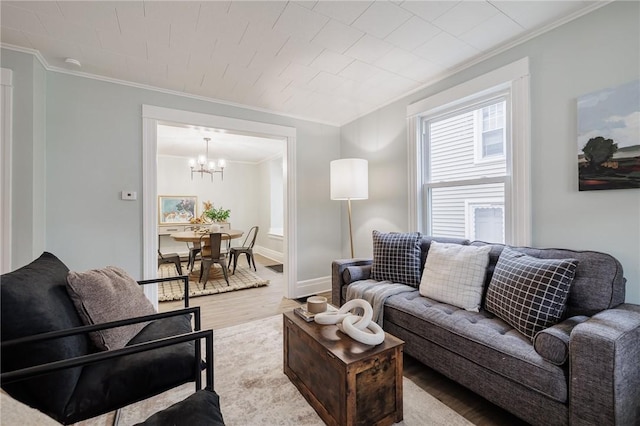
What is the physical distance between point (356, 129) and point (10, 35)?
331 centimetres

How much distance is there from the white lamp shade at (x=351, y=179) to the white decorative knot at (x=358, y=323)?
5.36 ft

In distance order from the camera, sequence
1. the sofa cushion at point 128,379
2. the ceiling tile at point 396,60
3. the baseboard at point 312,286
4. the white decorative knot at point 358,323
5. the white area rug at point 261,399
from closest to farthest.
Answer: the sofa cushion at point 128,379, the white decorative knot at point 358,323, the white area rug at point 261,399, the ceiling tile at point 396,60, the baseboard at point 312,286

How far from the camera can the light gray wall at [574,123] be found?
1.64 m

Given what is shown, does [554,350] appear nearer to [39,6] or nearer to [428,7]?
[428,7]

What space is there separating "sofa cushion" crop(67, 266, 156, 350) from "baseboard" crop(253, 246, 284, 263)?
4692 mm

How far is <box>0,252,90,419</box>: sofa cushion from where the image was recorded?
97 cm

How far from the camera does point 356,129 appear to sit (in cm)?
377

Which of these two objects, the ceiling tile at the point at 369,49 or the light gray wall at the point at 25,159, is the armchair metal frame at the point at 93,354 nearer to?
the light gray wall at the point at 25,159

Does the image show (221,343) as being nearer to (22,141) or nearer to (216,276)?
(22,141)

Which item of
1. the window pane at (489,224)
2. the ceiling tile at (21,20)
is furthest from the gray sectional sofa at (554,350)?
the ceiling tile at (21,20)

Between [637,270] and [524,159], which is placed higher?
[524,159]

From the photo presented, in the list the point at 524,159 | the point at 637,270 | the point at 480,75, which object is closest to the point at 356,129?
the point at 480,75

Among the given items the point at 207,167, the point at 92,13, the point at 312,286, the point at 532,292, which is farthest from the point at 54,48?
the point at 207,167

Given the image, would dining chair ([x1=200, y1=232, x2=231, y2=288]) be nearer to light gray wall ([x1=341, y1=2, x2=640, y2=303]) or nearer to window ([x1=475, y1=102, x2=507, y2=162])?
window ([x1=475, y1=102, x2=507, y2=162])
